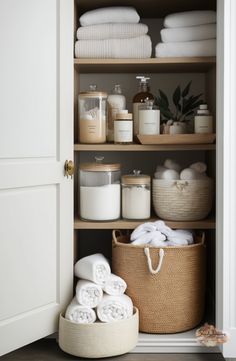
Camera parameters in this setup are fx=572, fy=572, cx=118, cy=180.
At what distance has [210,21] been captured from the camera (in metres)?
2.47

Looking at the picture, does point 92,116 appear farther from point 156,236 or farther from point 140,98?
point 156,236

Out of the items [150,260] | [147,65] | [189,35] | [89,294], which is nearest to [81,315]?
[89,294]

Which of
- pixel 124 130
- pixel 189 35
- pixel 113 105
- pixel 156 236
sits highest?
pixel 189 35

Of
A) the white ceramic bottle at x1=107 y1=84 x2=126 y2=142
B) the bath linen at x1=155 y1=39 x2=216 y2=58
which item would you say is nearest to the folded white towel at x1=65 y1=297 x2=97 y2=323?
the white ceramic bottle at x1=107 y1=84 x2=126 y2=142

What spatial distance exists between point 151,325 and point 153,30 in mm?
1435

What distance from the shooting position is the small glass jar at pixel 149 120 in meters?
2.50

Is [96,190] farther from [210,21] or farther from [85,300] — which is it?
[210,21]

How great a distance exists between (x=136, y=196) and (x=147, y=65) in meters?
0.59

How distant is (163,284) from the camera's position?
2.40m

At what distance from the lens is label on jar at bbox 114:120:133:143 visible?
2.51m

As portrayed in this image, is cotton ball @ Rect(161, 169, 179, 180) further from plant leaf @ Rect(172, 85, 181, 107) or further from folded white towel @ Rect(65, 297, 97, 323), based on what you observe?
folded white towel @ Rect(65, 297, 97, 323)

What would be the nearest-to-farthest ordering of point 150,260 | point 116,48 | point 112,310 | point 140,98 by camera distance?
point 112,310, point 150,260, point 116,48, point 140,98

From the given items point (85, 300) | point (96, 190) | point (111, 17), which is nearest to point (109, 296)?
point (85, 300)

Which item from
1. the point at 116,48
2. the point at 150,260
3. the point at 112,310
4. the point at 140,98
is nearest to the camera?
the point at 112,310
